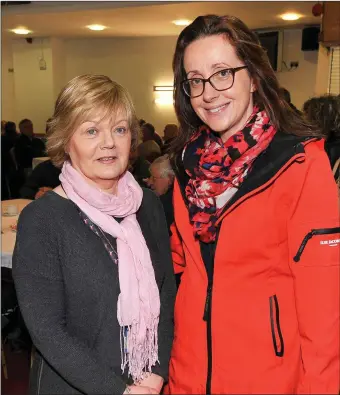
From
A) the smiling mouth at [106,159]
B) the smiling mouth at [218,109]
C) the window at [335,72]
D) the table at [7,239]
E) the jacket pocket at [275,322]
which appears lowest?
the table at [7,239]

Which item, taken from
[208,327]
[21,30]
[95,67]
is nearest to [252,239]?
[208,327]

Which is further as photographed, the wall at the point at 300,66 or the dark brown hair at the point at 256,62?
the wall at the point at 300,66

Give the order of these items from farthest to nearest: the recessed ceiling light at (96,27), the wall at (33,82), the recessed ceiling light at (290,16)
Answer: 1. the wall at (33,82)
2. the recessed ceiling light at (96,27)
3. the recessed ceiling light at (290,16)

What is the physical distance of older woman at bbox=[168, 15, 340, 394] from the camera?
1242 millimetres

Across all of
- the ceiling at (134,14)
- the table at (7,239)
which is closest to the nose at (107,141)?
the table at (7,239)

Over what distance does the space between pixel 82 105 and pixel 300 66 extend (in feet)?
28.4

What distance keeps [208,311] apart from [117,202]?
1.42ft

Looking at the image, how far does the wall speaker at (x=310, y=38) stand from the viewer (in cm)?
868

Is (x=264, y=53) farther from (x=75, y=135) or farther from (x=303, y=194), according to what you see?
(x=75, y=135)

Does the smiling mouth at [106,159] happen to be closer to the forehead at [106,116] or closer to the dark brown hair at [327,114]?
the forehead at [106,116]

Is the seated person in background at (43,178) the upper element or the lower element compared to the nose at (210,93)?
lower

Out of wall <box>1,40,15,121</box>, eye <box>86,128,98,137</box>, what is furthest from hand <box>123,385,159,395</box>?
wall <box>1,40,15,121</box>

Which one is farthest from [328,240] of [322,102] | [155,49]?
[155,49]

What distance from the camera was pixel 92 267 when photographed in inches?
53.9
